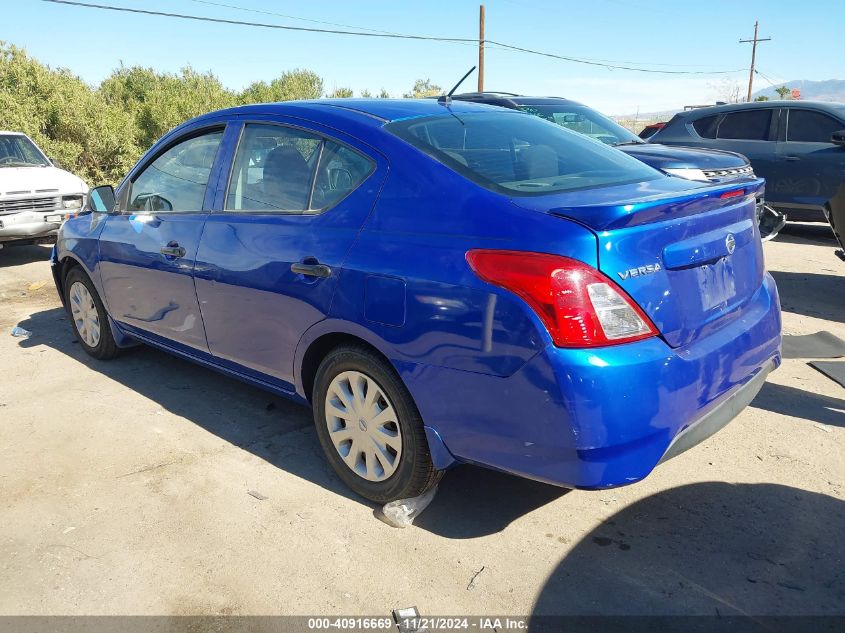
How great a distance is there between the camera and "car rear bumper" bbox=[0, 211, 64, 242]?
9172 millimetres

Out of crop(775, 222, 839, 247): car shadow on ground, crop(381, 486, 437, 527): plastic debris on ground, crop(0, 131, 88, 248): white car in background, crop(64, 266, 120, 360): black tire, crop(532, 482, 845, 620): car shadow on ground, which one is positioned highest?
crop(0, 131, 88, 248): white car in background

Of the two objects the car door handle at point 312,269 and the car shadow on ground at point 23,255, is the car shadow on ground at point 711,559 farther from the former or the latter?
the car shadow on ground at point 23,255

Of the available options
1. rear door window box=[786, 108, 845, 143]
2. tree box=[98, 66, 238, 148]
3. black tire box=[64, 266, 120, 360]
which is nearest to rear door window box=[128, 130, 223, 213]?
black tire box=[64, 266, 120, 360]

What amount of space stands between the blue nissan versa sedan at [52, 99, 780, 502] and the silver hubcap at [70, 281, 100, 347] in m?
1.36

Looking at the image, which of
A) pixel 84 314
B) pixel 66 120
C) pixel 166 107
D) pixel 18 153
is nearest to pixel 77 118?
pixel 66 120

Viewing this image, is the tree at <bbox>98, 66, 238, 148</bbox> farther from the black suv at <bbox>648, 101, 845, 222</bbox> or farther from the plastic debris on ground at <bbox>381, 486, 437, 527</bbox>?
the plastic debris on ground at <bbox>381, 486, 437, 527</bbox>

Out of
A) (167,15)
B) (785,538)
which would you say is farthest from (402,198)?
(167,15)

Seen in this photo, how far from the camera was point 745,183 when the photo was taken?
3.06 metres

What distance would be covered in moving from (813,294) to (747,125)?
3.95 metres

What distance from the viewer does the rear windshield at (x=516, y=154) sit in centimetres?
290

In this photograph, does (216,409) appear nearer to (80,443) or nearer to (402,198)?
Result: (80,443)

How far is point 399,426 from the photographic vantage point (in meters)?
2.92

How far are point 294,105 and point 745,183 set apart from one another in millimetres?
2191

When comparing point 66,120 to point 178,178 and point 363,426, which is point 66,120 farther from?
point 363,426
